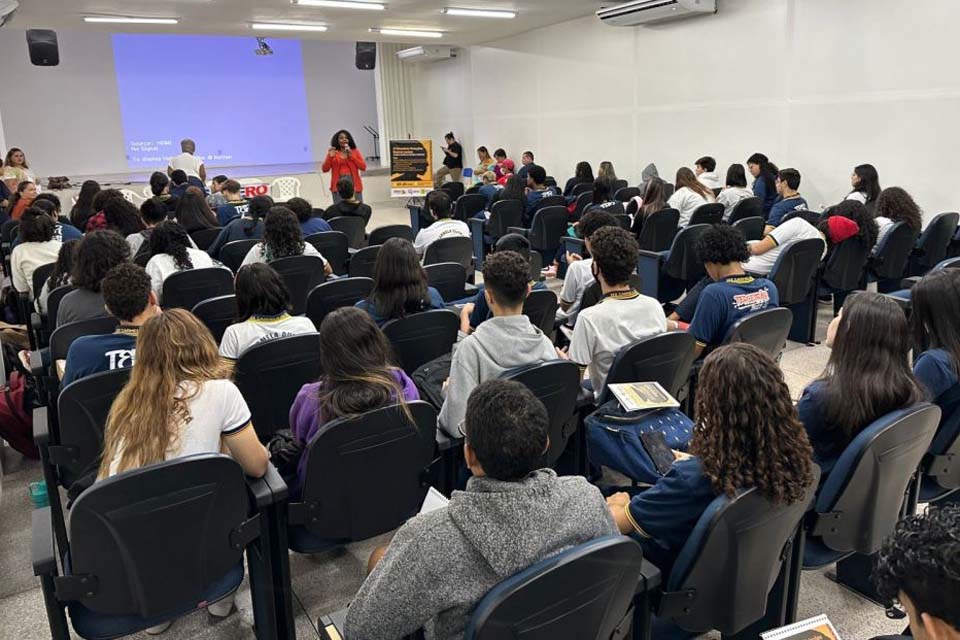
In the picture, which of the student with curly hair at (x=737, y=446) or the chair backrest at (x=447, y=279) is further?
the chair backrest at (x=447, y=279)

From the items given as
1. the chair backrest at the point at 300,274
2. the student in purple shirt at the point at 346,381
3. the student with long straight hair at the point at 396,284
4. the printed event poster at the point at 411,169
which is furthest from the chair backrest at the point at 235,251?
the printed event poster at the point at 411,169

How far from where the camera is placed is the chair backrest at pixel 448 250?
222 inches

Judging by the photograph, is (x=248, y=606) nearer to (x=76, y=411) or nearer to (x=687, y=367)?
(x=76, y=411)

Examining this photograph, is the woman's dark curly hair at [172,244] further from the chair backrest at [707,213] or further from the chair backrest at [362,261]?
the chair backrest at [707,213]

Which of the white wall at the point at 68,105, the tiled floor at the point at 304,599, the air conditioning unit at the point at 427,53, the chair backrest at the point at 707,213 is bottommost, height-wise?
the tiled floor at the point at 304,599

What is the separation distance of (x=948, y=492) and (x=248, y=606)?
2546 millimetres

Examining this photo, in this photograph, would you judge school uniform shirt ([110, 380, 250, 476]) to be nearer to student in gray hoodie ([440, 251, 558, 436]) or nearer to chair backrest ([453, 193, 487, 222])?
student in gray hoodie ([440, 251, 558, 436])

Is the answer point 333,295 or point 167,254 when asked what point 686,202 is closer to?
point 333,295

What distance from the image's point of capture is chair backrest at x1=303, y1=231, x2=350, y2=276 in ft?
18.4

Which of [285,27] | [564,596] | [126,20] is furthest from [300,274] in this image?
[285,27]

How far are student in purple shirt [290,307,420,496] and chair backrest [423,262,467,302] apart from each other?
2.03 metres

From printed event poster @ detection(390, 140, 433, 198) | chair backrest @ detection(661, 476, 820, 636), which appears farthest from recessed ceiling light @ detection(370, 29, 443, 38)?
chair backrest @ detection(661, 476, 820, 636)

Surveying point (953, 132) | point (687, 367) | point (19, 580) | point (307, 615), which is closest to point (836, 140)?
point (953, 132)

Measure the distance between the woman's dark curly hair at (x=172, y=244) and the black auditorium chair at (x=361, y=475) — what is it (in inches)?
107
